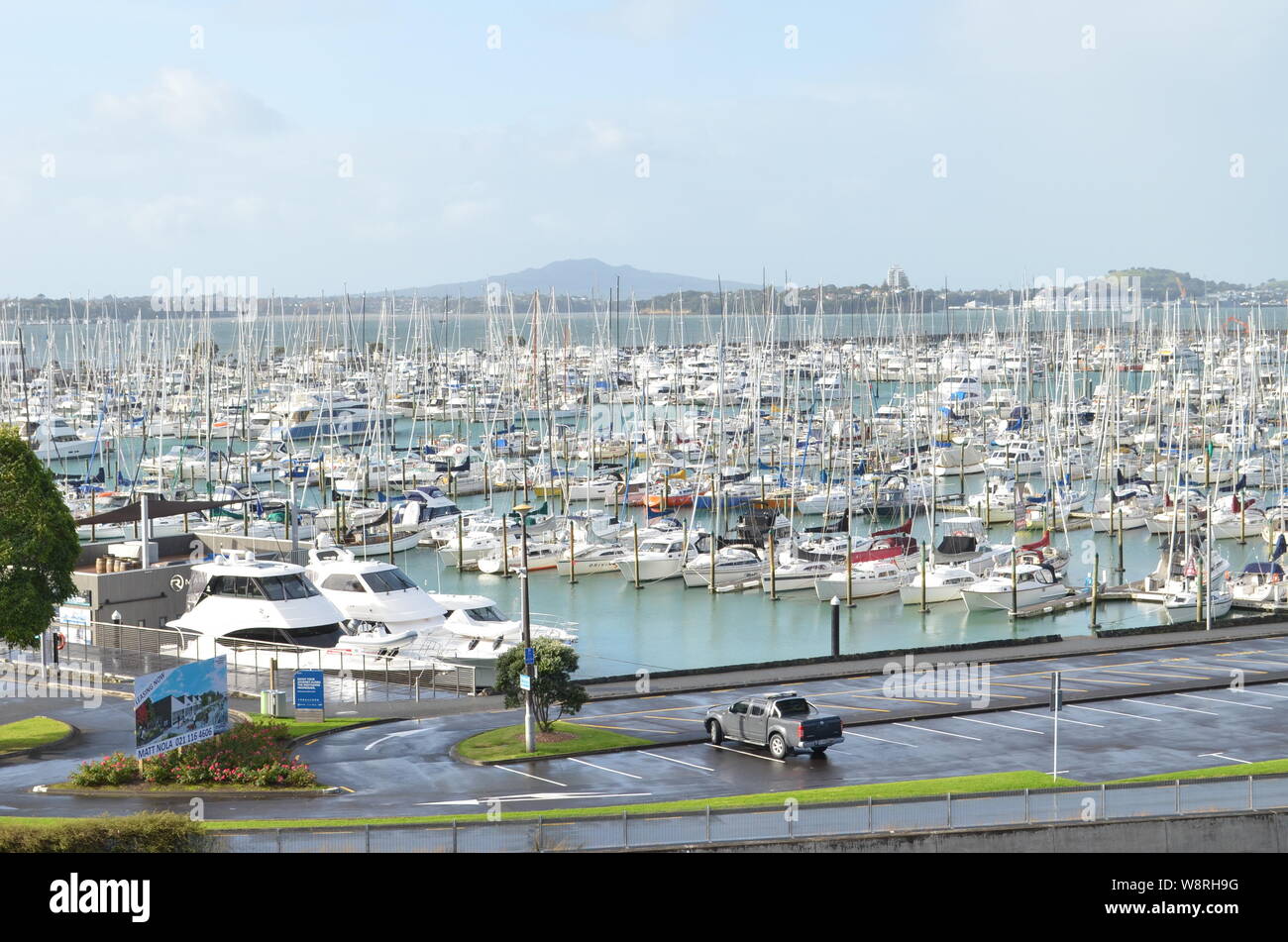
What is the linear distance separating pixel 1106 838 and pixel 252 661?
2846 centimetres

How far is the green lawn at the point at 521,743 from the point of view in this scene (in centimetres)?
3480

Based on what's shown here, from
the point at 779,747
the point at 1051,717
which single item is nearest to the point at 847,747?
the point at 779,747

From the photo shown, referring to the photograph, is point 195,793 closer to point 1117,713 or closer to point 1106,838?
point 1106,838

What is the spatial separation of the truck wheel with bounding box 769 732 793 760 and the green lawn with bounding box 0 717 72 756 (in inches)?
687

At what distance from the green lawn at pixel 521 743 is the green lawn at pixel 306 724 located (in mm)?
3905

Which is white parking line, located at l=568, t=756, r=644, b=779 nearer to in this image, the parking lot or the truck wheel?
the parking lot

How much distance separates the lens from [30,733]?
37.2 meters

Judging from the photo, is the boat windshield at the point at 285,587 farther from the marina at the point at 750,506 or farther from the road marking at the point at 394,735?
the road marking at the point at 394,735

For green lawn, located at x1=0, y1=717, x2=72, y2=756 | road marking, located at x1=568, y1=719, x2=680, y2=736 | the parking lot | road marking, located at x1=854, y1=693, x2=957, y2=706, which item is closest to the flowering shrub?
the parking lot
